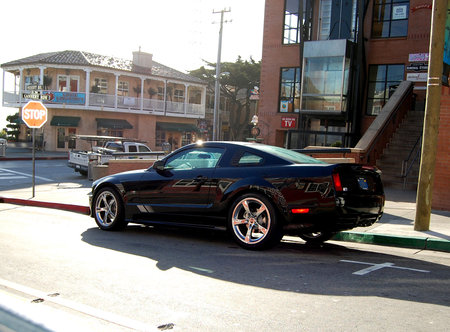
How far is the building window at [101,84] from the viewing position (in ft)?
155

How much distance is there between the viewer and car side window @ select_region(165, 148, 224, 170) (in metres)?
7.48

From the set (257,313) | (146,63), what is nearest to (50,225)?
(257,313)

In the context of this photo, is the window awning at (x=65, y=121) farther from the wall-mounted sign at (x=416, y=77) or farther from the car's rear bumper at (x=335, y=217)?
the car's rear bumper at (x=335, y=217)

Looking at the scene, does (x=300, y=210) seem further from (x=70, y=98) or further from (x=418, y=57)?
(x=70, y=98)

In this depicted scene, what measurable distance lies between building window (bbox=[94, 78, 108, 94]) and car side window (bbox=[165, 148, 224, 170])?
4139cm

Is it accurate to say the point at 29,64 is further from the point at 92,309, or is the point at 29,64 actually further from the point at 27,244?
the point at 92,309

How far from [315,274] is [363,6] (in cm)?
2142

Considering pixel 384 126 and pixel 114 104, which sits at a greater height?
pixel 114 104

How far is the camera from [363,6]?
79.3 feet

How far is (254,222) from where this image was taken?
6719mm

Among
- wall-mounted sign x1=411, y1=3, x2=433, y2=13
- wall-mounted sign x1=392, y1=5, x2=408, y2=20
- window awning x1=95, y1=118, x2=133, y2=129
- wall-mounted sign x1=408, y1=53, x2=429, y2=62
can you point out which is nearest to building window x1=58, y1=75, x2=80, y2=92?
window awning x1=95, y1=118, x2=133, y2=129

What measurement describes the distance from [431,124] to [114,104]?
1620 inches

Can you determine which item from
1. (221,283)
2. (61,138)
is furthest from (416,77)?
(61,138)

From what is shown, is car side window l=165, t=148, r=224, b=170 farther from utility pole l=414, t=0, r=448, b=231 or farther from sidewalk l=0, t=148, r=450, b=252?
utility pole l=414, t=0, r=448, b=231
